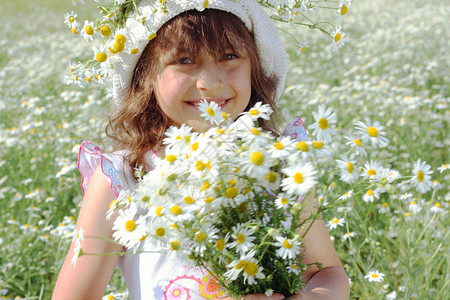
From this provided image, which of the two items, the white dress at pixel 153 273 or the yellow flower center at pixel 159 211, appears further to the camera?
the white dress at pixel 153 273

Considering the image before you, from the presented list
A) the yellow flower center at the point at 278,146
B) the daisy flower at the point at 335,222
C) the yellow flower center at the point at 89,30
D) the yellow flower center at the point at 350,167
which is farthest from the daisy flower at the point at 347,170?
the daisy flower at the point at 335,222

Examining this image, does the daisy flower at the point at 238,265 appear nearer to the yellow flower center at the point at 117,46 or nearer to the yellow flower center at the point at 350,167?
the yellow flower center at the point at 350,167

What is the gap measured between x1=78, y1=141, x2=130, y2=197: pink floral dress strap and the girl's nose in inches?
10.9

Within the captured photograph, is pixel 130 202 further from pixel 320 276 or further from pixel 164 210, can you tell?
pixel 320 276

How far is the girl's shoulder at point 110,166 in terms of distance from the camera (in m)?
1.17

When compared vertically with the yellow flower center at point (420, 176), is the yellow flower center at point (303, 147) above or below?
above

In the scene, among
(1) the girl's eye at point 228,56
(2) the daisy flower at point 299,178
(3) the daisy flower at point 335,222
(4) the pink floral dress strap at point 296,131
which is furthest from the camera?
(3) the daisy flower at point 335,222

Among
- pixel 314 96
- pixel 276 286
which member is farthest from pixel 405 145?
pixel 276 286

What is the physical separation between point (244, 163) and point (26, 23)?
434 inches

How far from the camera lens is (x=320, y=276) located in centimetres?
116

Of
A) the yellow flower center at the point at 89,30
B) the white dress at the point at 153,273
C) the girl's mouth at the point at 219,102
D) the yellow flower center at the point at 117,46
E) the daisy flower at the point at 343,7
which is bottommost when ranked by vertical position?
the white dress at the point at 153,273

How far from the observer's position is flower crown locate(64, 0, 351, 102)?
109cm

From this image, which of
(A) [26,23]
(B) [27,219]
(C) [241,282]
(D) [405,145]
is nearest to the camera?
(C) [241,282]

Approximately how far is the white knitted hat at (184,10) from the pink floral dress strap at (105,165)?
16 cm
